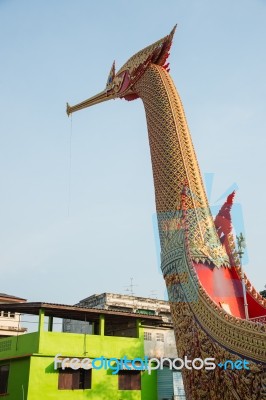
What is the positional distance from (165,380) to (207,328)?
31.0 ft

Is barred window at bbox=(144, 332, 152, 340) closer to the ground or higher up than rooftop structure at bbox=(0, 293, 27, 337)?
closer to the ground

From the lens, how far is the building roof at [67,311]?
13242 millimetres

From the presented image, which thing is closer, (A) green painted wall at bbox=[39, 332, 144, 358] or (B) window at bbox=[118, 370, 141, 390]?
(A) green painted wall at bbox=[39, 332, 144, 358]

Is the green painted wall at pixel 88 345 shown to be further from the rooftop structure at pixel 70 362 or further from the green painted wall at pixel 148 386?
the green painted wall at pixel 148 386

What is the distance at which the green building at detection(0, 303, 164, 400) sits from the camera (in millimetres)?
12599

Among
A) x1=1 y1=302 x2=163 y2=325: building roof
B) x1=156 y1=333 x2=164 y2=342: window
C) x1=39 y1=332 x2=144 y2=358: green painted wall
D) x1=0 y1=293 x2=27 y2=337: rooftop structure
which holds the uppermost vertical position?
→ x1=0 y1=293 x2=27 y2=337: rooftop structure

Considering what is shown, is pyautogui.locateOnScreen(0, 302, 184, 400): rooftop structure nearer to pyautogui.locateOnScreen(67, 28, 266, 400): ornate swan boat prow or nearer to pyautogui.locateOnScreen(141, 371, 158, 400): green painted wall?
pyautogui.locateOnScreen(141, 371, 158, 400): green painted wall

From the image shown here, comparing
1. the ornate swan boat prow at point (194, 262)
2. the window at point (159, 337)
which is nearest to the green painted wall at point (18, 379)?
the ornate swan boat prow at point (194, 262)

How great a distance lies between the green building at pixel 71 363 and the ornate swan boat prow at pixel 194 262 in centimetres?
613

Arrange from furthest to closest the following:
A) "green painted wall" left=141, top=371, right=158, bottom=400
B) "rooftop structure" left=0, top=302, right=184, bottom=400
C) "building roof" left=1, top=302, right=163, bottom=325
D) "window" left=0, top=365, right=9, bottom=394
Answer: "green painted wall" left=141, top=371, right=158, bottom=400, "window" left=0, top=365, right=9, bottom=394, "building roof" left=1, top=302, right=163, bottom=325, "rooftop structure" left=0, top=302, right=184, bottom=400

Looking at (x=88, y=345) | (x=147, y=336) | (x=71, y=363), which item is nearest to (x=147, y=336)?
(x=147, y=336)

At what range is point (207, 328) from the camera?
705 centimetres

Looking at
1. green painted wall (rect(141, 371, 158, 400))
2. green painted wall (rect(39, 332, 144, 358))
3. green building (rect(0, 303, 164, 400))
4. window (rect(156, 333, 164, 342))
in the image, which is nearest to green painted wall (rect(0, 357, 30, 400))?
green building (rect(0, 303, 164, 400))

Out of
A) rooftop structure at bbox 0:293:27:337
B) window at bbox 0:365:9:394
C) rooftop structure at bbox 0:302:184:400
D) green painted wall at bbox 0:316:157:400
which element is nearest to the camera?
green painted wall at bbox 0:316:157:400
